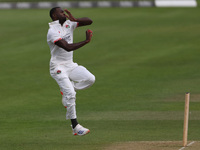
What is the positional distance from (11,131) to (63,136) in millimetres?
1584

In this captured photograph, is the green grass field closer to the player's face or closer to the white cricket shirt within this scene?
the white cricket shirt

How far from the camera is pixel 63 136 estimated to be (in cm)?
1451

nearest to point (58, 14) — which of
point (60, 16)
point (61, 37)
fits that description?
point (60, 16)

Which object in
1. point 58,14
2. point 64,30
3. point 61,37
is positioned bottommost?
point 61,37

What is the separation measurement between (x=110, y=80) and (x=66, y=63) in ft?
33.9

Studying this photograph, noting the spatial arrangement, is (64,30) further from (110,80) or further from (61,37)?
(110,80)

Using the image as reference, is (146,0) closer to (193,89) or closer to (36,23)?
(36,23)

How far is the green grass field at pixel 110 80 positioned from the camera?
48.6 feet

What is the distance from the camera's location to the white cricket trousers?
1298cm

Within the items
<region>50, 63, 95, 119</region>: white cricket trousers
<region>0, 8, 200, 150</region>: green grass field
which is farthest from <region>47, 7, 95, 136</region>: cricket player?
<region>0, 8, 200, 150</region>: green grass field

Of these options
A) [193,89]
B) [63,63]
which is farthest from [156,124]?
[193,89]

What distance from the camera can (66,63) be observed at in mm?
13250

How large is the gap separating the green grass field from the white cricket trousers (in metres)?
0.92

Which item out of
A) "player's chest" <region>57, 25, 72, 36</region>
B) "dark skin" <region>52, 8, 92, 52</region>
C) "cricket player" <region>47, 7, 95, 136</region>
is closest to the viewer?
"dark skin" <region>52, 8, 92, 52</region>
